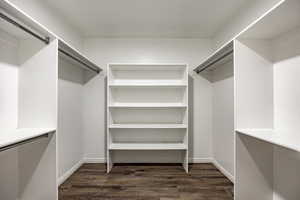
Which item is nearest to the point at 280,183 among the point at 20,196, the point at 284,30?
the point at 284,30

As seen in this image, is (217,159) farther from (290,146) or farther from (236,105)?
(290,146)

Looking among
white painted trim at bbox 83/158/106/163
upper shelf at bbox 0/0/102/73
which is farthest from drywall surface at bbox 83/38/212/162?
upper shelf at bbox 0/0/102/73

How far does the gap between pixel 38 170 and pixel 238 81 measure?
78.3 inches

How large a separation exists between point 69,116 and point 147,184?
1494 mm

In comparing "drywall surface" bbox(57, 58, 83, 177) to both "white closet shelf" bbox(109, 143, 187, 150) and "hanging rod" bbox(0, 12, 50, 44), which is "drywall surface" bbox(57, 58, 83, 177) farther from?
"hanging rod" bbox(0, 12, 50, 44)

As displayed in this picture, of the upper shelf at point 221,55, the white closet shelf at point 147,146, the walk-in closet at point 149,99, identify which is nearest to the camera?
the walk-in closet at point 149,99

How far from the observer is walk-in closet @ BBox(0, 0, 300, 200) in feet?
5.66

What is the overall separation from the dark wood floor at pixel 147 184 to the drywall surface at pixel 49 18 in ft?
6.56

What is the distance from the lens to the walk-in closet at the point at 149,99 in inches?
67.9

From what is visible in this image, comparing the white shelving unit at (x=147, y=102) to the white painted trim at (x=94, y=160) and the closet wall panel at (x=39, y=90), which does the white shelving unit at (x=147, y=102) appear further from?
the closet wall panel at (x=39, y=90)

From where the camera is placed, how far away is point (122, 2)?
236 centimetres

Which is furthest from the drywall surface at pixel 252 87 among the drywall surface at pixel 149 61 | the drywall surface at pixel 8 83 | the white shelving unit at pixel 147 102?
the drywall surface at pixel 8 83

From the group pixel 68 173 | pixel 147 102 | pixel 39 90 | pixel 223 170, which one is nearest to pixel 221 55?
pixel 147 102

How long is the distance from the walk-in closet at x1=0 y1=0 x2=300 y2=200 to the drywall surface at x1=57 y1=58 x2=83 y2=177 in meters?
0.02
